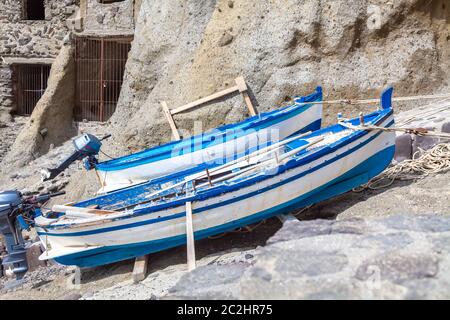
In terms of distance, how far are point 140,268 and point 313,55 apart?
540 centimetres

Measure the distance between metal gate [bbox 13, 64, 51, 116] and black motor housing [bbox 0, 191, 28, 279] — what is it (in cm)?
811

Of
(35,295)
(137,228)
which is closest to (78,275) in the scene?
(35,295)

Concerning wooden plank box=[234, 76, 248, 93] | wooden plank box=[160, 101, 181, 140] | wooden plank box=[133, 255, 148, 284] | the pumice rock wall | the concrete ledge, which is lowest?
wooden plank box=[133, 255, 148, 284]

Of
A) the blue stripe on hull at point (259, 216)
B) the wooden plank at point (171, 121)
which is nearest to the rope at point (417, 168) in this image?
the blue stripe on hull at point (259, 216)

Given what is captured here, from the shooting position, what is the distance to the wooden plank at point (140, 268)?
6004 millimetres

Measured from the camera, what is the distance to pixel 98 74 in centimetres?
1336

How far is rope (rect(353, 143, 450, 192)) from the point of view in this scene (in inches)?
256

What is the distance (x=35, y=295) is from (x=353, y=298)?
466 cm

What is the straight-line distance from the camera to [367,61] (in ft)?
31.0

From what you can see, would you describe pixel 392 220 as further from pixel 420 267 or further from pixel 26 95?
pixel 26 95

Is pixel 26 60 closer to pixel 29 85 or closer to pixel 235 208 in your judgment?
pixel 29 85

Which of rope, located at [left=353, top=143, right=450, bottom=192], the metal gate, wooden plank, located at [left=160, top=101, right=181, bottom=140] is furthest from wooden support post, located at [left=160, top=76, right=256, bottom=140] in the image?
the metal gate

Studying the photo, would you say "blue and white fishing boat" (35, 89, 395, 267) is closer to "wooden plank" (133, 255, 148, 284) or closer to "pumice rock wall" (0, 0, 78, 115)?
"wooden plank" (133, 255, 148, 284)

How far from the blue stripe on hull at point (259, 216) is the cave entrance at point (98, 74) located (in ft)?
24.4
